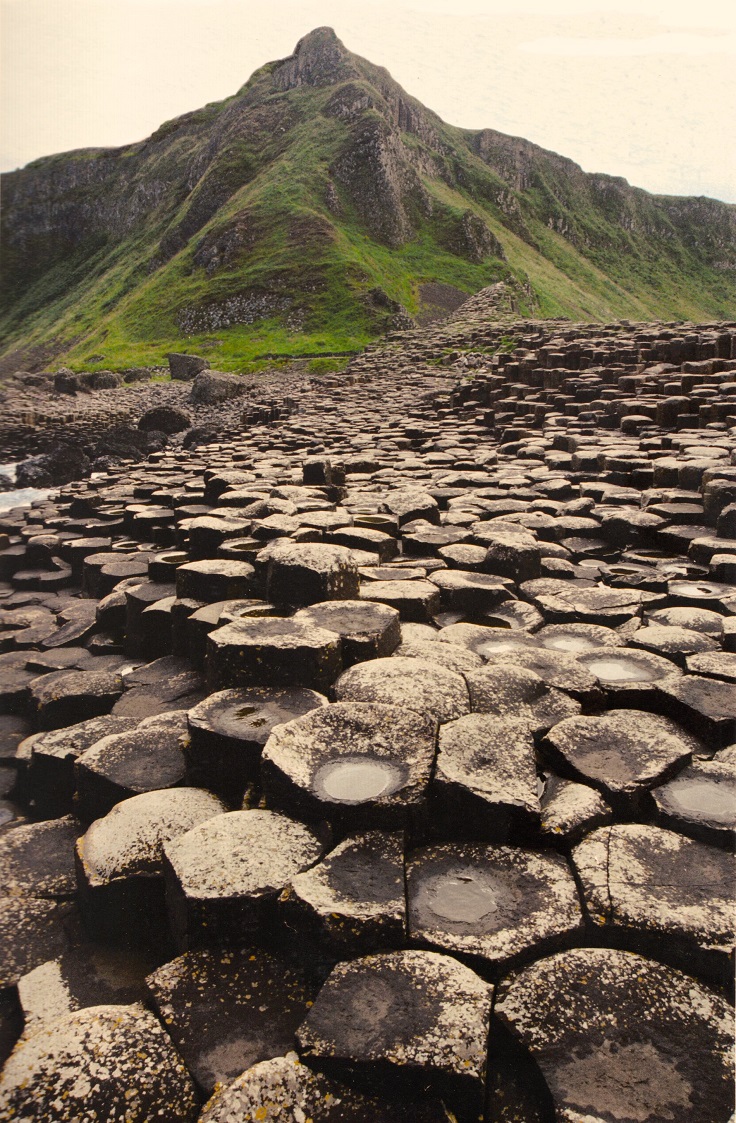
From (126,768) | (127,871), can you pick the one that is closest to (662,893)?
(127,871)

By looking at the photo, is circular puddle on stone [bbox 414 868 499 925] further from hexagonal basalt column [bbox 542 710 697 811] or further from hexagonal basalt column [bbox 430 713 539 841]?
hexagonal basalt column [bbox 542 710 697 811]

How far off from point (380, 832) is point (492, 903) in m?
0.48

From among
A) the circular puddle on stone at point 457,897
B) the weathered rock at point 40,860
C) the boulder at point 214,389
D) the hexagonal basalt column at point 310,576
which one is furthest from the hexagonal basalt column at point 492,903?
the boulder at point 214,389

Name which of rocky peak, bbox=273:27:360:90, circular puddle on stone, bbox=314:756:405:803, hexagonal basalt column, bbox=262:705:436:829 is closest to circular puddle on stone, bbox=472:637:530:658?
hexagonal basalt column, bbox=262:705:436:829

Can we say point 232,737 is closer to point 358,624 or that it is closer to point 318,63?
point 358,624

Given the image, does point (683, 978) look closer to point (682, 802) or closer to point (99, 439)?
point (682, 802)

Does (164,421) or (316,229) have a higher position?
(316,229)

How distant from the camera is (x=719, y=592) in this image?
511cm

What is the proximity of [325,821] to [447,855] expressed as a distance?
475mm

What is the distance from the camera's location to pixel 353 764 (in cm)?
300

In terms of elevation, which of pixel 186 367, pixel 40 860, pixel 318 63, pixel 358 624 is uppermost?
pixel 318 63

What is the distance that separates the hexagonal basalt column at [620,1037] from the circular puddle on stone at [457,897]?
247 mm

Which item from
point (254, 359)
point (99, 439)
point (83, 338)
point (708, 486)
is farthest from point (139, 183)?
point (708, 486)

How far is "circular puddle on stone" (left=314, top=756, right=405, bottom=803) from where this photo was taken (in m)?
2.78
